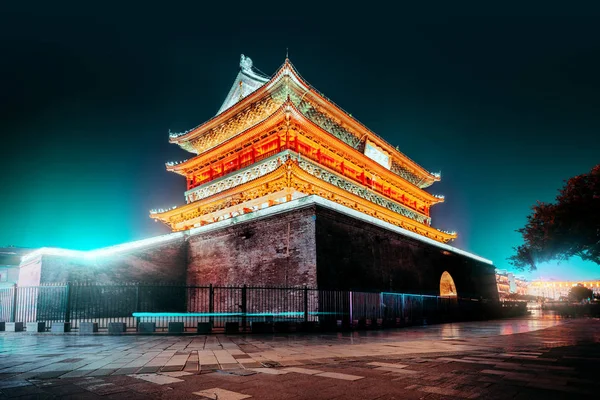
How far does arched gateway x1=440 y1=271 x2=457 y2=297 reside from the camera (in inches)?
870

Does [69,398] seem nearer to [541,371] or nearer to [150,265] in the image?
[541,371]

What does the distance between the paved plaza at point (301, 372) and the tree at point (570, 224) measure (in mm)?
10697

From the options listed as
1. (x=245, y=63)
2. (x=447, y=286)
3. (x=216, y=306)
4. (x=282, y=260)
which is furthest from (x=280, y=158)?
(x=447, y=286)

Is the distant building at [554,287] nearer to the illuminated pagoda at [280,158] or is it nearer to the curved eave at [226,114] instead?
the illuminated pagoda at [280,158]

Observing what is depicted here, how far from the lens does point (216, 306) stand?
52.2ft

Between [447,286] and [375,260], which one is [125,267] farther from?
[447,286]

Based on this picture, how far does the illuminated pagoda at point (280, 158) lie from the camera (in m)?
19.8

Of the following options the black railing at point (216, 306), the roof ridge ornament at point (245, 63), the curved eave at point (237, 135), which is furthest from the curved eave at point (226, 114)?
the black railing at point (216, 306)

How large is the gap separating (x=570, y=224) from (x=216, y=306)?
15817 millimetres

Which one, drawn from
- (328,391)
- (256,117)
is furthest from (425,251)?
(328,391)

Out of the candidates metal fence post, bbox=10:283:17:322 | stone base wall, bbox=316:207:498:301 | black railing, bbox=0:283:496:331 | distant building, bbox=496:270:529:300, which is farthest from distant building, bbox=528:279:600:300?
metal fence post, bbox=10:283:17:322

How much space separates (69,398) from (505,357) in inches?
227

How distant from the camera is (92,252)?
49.5 ft

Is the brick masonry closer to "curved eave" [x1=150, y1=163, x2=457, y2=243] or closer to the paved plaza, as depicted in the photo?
"curved eave" [x1=150, y1=163, x2=457, y2=243]
